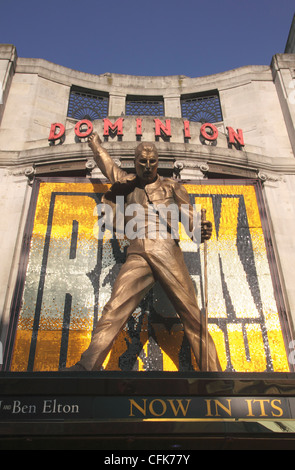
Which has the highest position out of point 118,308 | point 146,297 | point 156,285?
point 156,285

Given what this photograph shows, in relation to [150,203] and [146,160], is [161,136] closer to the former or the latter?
[146,160]

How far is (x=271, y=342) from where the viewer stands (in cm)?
1013

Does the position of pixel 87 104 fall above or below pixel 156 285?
above

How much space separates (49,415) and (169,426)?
1586 millimetres

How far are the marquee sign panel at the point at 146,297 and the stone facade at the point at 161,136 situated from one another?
0.37 meters

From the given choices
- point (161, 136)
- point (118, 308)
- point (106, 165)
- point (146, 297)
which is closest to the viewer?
point (118, 308)

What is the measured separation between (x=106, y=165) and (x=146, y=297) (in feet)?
9.99

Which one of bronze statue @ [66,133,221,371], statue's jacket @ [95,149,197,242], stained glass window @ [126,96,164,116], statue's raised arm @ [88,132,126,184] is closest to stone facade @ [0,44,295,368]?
stained glass window @ [126,96,164,116]

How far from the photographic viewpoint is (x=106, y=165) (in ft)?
33.8

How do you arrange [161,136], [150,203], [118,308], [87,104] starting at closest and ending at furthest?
[118,308] < [150,203] < [161,136] < [87,104]

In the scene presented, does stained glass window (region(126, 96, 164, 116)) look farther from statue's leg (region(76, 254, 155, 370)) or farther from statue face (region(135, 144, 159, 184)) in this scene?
statue's leg (region(76, 254, 155, 370))

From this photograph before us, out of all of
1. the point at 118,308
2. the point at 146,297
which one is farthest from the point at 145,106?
the point at 118,308

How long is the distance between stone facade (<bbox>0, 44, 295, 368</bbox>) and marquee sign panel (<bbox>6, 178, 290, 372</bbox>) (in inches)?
14.5

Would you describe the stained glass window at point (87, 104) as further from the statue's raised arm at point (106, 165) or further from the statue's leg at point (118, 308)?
the statue's leg at point (118, 308)
